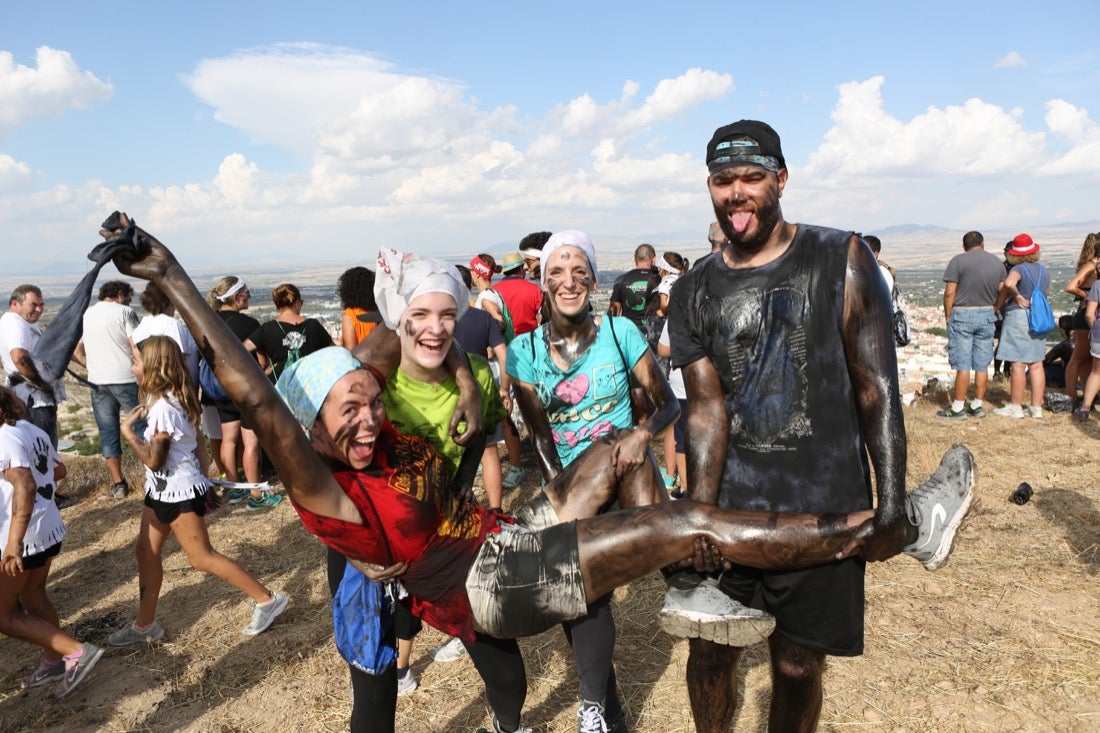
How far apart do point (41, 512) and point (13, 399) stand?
630 millimetres

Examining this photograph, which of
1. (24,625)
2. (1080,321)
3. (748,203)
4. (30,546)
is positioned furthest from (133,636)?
(1080,321)

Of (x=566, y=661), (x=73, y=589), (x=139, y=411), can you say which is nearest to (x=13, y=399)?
(x=139, y=411)

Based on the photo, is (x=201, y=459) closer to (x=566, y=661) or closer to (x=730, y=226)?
(x=566, y=661)

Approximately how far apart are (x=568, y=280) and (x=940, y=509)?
68.1 inches

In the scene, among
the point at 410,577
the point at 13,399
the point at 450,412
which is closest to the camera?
the point at 410,577

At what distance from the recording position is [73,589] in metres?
5.02

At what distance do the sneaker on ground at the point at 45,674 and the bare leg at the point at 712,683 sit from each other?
355 cm

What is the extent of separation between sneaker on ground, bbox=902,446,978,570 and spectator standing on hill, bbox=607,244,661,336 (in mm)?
4921

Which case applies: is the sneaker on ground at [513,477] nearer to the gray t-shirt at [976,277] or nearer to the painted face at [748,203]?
the painted face at [748,203]

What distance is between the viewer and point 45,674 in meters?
3.74

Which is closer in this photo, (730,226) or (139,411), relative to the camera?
(730,226)

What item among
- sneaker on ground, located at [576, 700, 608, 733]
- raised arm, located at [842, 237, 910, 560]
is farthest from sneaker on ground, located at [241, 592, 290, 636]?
raised arm, located at [842, 237, 910, 560]

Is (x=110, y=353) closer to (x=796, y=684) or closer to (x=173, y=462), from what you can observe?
(x=173, y=462)

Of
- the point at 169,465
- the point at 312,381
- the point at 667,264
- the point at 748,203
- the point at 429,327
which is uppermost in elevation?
the point at 748,203
